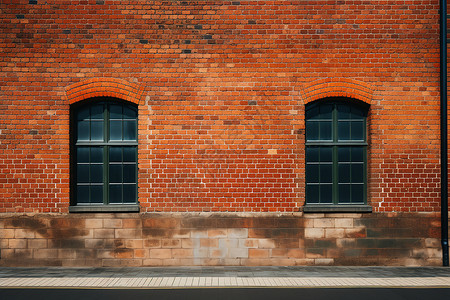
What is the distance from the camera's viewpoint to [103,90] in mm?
7895

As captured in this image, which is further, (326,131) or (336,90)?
(326,131)

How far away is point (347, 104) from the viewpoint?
27.0ft

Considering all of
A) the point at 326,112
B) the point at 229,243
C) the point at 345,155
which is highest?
the point at 326,112

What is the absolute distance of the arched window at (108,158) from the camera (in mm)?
8133

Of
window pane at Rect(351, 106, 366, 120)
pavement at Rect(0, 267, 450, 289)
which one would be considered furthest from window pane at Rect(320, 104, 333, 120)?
pavement at Rect(0, 267, 450, 289)

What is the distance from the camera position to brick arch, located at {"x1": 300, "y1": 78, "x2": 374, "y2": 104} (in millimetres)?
7941

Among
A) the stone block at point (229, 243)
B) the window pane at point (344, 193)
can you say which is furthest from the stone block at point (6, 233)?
the window pane at point (344, 193)

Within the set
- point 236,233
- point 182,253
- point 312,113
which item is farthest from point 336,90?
point 182,253

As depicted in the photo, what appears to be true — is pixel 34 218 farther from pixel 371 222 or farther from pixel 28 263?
pixel 371 222

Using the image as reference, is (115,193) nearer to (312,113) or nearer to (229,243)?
(229,243)

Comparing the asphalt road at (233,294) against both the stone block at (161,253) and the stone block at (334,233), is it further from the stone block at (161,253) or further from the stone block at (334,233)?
the stone block at (334,233)

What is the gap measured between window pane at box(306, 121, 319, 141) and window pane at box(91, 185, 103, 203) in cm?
460

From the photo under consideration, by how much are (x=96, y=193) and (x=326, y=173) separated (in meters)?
4.98

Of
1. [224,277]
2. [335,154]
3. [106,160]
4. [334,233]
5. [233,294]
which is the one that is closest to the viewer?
[233,294]
